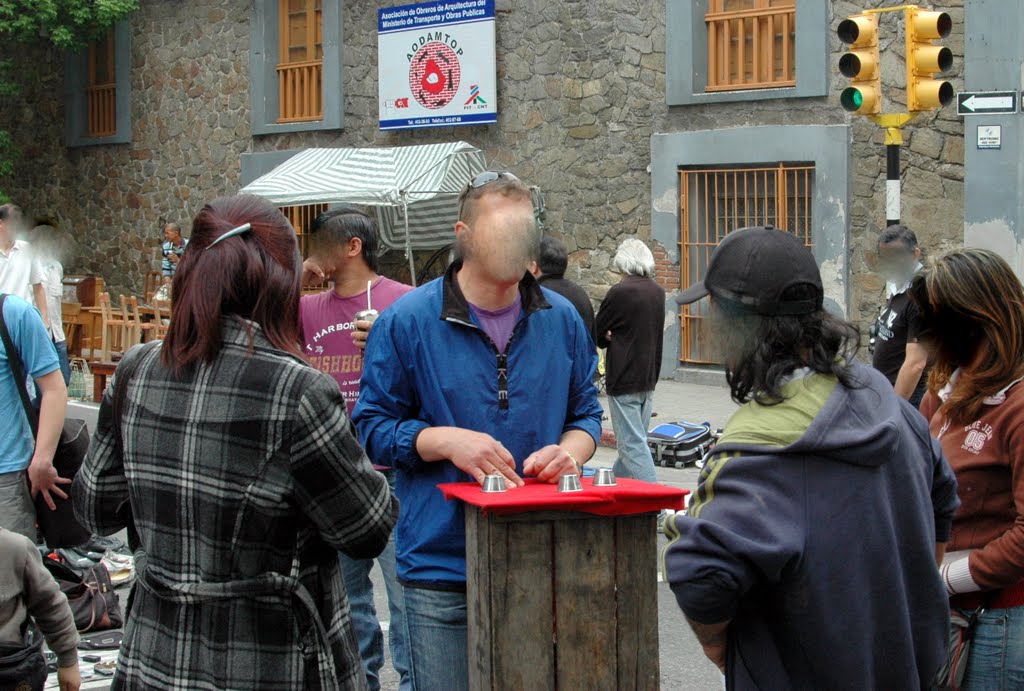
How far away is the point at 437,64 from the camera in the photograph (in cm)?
1808

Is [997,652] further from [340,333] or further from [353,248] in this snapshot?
[353,248]

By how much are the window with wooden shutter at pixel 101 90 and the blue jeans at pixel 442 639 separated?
2167 centimetres

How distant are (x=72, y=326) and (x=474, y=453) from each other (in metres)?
14.5

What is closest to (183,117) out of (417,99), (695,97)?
(417,99)

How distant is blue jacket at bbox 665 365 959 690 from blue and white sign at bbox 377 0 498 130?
15.4 m

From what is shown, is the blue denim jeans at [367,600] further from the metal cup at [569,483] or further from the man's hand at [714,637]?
the man's hand at [714,637]

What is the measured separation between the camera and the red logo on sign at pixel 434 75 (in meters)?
17.9

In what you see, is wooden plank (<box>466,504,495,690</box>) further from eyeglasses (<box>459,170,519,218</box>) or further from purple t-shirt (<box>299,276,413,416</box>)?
purple t-shirt (<box>299,276,413,416</box>)

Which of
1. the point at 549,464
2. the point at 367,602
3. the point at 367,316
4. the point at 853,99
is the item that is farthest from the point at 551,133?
the point at 549,464

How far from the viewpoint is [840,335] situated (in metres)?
2.46

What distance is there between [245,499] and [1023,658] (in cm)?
183

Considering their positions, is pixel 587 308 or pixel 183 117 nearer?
pixel 587 308

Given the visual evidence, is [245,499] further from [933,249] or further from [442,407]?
[933,249]

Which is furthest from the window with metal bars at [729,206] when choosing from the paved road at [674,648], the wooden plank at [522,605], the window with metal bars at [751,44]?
the wooden plank at [522,605]
